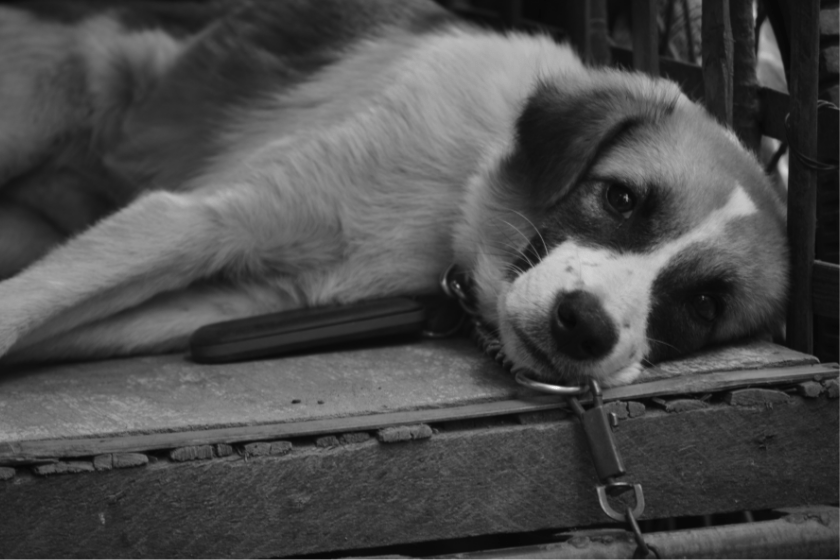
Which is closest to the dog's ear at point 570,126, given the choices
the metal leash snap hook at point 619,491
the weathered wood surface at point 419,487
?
the weathered wood surface at point 419,487

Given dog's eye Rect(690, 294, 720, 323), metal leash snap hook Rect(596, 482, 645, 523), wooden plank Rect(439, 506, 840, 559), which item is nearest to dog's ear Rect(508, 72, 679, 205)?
dog's eye Rect(690, 294, 720, 323)

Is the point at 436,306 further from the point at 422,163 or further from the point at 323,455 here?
the point at 323,455

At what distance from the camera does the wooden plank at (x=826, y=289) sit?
7.95ft

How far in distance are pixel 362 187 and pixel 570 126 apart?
71cm

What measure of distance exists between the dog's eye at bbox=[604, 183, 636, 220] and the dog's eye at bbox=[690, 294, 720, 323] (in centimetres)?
30

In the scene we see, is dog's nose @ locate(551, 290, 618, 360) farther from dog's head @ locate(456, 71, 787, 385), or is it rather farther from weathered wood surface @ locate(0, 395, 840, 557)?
weathered wood surface @ locate(0, 395, 840, 557)

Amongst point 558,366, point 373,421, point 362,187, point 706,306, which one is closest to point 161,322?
point 362,187

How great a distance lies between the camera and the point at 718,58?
2844mm

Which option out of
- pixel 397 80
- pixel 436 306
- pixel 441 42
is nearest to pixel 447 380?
pixel 436 306

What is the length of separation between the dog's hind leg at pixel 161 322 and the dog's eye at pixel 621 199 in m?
1.05

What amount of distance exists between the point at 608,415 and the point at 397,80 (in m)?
1.43

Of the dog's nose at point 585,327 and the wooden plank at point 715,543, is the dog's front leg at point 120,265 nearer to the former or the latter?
the dog's nose at point 585,327

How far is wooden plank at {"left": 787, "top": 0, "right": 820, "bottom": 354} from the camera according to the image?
2.43 meters

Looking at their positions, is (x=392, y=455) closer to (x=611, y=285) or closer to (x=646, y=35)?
(x=611, y=285)
